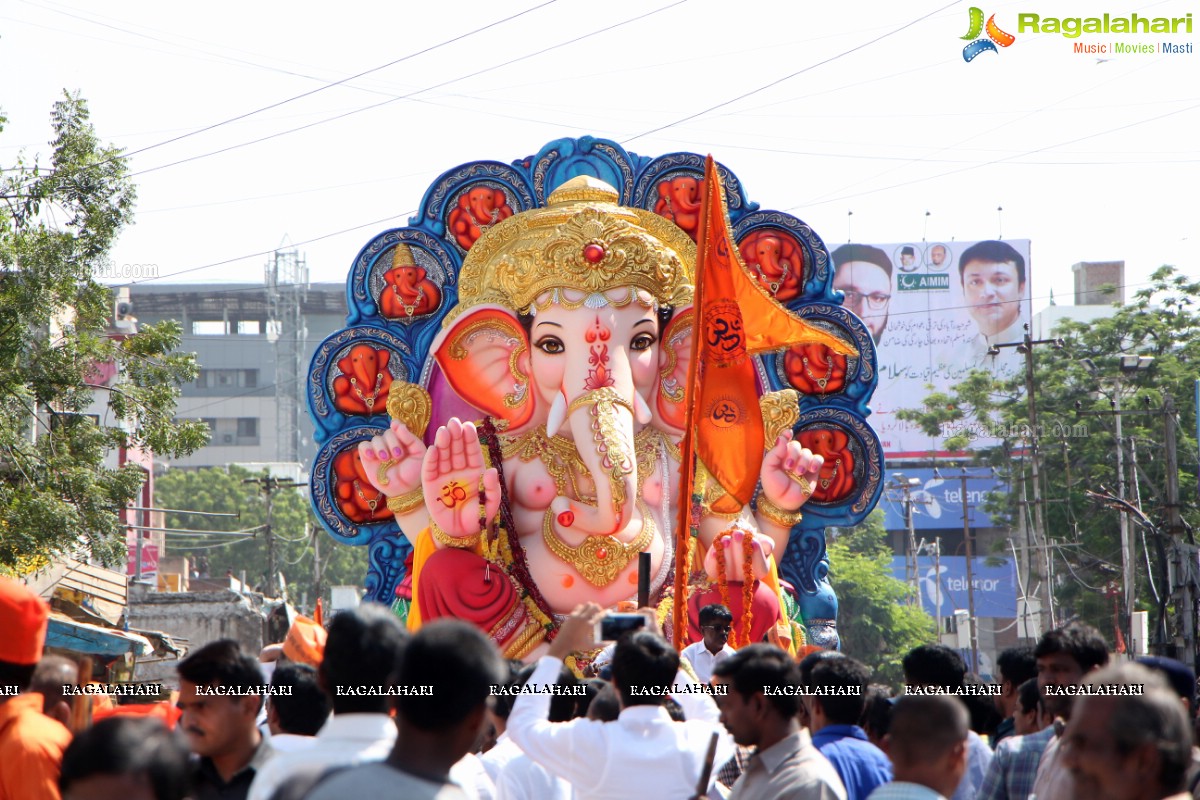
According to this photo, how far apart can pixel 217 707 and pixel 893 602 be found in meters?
36.4

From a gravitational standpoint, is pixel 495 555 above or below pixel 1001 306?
below

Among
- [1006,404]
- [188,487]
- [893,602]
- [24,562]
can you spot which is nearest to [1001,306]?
[893,602]

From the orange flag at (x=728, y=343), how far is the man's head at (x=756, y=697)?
4.25 metres

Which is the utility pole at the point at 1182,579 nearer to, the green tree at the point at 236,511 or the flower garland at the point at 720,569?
the flower garland at the point at 720,569

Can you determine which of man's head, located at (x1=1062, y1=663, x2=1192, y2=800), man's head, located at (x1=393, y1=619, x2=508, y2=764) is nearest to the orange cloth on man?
man's head, located at (x1=393, y1=619, x2=508, y2=764)

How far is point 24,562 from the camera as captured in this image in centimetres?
1403

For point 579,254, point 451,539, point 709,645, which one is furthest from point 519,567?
point 709,645

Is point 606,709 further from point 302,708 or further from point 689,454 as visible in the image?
point 689,454

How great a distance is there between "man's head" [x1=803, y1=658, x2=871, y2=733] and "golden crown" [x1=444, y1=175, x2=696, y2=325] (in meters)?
5.24

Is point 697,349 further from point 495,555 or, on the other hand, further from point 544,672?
point 544,672

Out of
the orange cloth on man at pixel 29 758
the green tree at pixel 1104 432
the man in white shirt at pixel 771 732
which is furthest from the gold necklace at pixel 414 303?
the green tree at pixel 1104 432

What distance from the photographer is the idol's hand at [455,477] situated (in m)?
9.67

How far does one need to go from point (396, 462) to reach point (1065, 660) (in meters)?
5.98

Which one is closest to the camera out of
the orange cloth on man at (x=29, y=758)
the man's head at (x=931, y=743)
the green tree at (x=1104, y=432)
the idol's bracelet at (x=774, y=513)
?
the man's head at (x=931, y=743)
